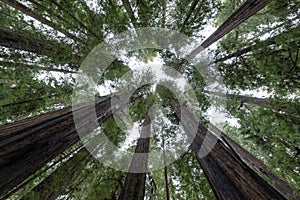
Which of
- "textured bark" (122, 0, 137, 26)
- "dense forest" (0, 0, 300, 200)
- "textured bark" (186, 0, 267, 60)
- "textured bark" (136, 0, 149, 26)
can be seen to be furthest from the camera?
"textured bark" (122, 0, 137, 26)

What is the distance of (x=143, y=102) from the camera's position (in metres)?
8.58

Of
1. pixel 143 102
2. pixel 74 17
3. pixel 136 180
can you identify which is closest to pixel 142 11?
pixel 74 17

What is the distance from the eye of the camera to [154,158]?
6.38 metres

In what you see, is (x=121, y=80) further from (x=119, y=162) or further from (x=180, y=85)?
(x=119, y=162)

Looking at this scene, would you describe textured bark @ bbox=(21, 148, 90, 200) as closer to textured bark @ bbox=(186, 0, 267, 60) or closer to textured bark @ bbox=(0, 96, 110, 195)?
textured bark @ bbox=(0, 96, 110, 195)

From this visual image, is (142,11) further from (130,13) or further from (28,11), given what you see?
(28,11)

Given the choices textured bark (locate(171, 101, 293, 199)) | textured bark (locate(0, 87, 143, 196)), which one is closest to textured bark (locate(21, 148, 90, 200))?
textured bark (locate(0, 87, 143, 196))

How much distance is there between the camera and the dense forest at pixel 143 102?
2938mm

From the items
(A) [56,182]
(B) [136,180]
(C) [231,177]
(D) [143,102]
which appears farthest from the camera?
(D) [143,102]

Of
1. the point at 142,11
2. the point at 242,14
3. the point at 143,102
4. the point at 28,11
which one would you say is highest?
the point at 28,11

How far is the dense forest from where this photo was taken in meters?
2.94

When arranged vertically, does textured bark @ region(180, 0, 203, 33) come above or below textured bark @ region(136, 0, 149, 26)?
below

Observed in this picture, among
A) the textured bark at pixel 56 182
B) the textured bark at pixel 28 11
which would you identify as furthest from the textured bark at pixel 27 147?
the textured bark at pixel 28 11

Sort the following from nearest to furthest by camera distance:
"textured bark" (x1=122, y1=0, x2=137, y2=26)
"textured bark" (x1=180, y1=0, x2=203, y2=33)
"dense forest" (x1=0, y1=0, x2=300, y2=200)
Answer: "dense forest" (x1=0, y1=0, x2=300, y2=200) < "textured bark" (x1=180, y1=0, x2=203, y2=33) < "textured bark" (x1=122, y1=0, x2=137, y2=26)
